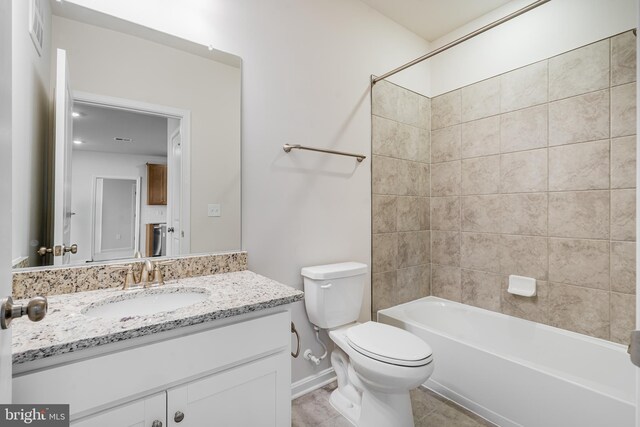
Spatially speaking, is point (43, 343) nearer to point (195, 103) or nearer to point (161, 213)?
point (161, 213)

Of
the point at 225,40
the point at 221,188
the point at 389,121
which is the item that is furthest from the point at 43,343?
the point at 389,121

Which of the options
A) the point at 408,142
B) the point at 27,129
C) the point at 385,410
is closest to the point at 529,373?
the point at 385,410

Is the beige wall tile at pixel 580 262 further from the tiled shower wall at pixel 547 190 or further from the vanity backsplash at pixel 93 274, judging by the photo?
the vanity backsplash at pixel 93 274

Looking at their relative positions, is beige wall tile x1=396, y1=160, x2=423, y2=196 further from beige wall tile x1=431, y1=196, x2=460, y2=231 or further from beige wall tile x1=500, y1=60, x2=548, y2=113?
beige wall tile x1=500, y1=60, x2=548, y2=113

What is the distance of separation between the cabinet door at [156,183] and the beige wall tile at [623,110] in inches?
94.7

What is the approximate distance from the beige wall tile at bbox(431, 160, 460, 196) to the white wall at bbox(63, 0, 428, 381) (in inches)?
29.1

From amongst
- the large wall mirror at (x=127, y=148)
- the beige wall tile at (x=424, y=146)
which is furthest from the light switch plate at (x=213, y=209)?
the beige wall tile at (x=424, y=146)

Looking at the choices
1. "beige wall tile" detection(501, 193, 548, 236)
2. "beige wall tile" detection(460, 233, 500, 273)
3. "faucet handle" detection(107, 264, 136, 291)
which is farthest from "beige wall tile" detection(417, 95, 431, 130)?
"faucet handle" detection(107, 264, 136, 291)

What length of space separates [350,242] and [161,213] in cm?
120

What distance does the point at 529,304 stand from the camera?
2.04 metres

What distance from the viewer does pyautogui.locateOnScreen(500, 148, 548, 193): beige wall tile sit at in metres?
1.97

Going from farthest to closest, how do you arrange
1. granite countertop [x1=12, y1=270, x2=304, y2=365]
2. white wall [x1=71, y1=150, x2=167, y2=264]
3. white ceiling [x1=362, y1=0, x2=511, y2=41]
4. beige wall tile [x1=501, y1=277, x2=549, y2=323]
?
white ceiling [x1=362, y1=0, x2=511, y2=41] → beige wall tile [x1=501, y1=277, x2=549, y2=323] → white wall [x1=71, y1=150, x2=167, y2=264] → granite countertop [x1=12, y1=270, x2=304, y2=365]

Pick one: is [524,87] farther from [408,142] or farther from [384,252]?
[384,252]

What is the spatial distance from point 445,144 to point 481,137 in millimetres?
298
